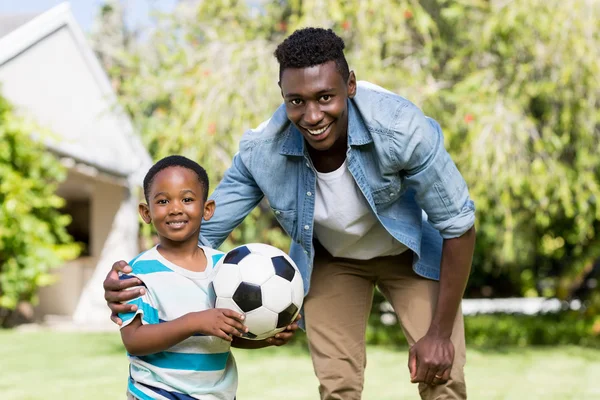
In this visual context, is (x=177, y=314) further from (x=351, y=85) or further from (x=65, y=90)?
(x=65, y=90)

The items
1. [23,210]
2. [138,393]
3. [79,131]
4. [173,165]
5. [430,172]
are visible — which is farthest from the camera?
[79,131]

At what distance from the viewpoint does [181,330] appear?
8.33ft

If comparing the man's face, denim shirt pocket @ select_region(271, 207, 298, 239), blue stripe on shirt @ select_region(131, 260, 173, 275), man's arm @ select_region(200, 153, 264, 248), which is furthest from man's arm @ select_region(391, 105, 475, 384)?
blue stripe on shirt @ select_region(131, 260, 173, 275)

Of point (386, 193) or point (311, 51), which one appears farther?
point (386, 193)

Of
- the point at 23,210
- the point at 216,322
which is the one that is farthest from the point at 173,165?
the point at 23,210

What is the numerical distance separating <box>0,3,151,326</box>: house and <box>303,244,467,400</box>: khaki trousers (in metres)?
5.95

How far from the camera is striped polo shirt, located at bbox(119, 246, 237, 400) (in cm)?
264

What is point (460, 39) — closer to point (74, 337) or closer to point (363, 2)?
point (363, 2)

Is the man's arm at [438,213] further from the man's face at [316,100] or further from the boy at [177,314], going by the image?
the boy at [177,314]

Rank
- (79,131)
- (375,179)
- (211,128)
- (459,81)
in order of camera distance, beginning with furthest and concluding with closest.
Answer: (79,131) → (459,81) → (211,128) → (375,179)

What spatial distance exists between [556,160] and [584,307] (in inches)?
112

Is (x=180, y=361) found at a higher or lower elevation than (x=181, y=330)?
lower

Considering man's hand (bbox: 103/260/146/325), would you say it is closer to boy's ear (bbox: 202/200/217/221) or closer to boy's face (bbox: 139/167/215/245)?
boy's face (bbox: 139/167/215/245)

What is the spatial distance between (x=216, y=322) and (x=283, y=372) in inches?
203
